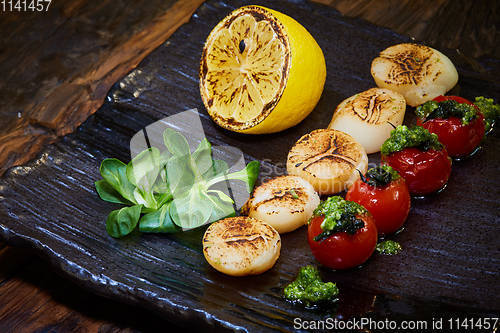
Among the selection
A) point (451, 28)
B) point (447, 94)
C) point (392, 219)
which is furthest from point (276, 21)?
point (451, 28)

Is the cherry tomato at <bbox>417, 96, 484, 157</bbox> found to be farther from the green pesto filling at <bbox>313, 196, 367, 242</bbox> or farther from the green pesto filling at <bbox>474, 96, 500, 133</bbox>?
the green pesto filling at <bbox>313, 196, 367, 242</bbox>

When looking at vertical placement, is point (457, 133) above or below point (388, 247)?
above

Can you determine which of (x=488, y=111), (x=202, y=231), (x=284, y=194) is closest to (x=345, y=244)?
(x=284, y=194)

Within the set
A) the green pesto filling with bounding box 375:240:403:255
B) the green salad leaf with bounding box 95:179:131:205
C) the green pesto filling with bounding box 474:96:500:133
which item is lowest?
the green pesto filling with bounding box 375:240:403:255

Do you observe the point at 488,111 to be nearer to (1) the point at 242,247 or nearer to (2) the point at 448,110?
(2) the point at 448,110

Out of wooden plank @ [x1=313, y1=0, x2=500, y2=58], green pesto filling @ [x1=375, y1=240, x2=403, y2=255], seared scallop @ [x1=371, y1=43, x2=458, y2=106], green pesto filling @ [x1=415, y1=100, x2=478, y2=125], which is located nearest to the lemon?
seared scallop @ [x1=371, y1=43, x2=458, y2=106]

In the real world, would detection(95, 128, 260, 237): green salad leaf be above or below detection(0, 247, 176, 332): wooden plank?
above

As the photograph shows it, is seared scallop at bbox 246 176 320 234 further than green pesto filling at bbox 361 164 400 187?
Yes

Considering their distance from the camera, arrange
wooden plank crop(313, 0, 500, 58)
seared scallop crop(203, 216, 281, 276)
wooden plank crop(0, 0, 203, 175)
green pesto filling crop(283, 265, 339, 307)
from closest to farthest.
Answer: green pesto filling crop(283, 265, 339, 307) < seared scallop crop(203, 216, 281, 276) < wooden plank crop(0, 0, 203, 175) < wooden plank crop(313, 0, 500, 58)
